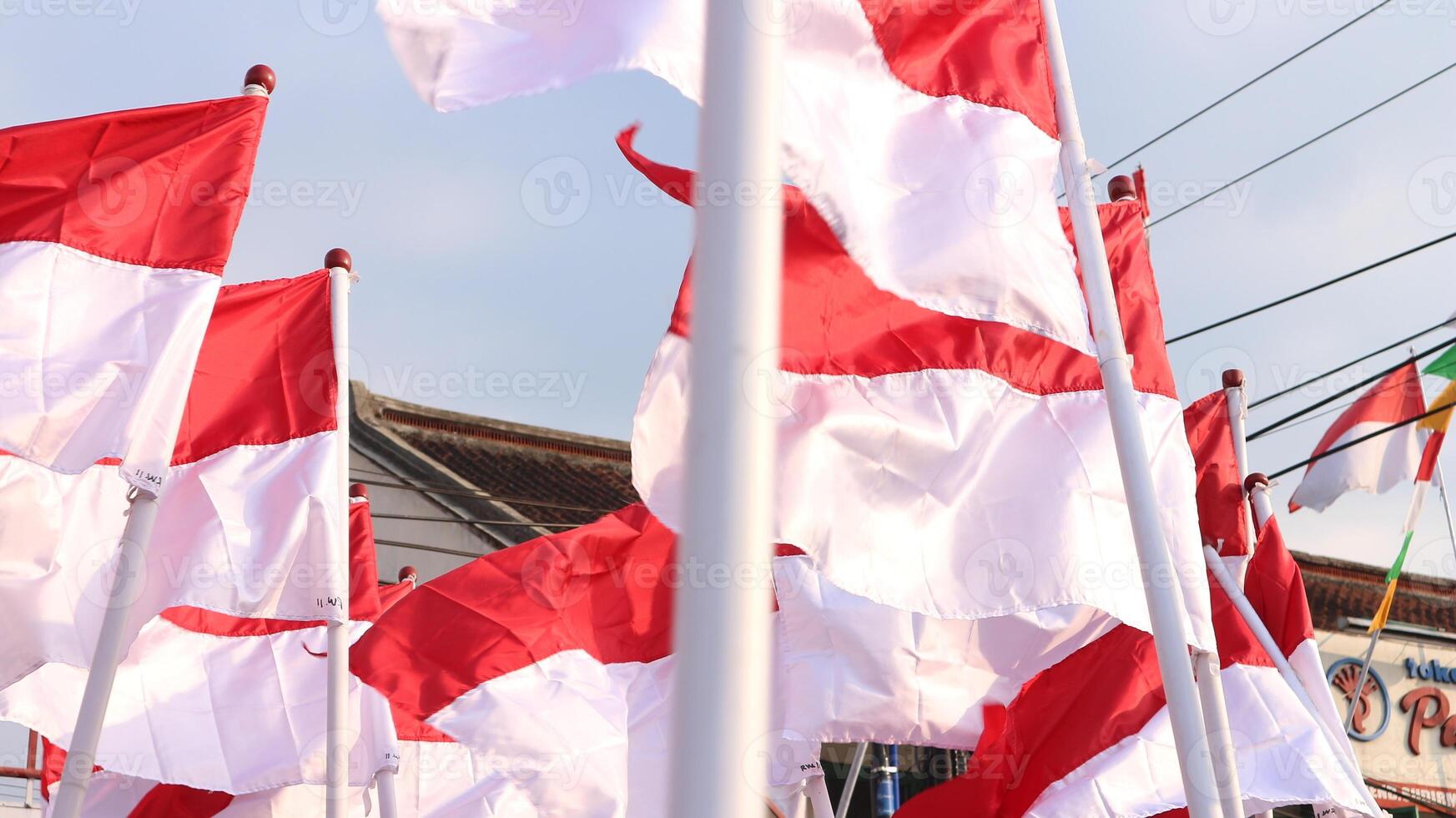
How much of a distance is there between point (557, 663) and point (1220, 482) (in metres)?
4.16

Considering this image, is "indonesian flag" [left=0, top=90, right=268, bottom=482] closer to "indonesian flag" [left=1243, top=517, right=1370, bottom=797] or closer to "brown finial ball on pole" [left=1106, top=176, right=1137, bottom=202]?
"brown finial ball on pole" [left=1106, top=176, right=1137, bottom=202]

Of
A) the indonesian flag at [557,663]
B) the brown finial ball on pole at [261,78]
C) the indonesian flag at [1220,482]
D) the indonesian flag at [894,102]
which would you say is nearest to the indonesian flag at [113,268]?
the brown finial ball on pole at [261,78]

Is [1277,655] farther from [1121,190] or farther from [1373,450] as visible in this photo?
[1373,450]

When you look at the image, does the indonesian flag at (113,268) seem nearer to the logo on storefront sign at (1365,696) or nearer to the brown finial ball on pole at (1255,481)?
the brown finial ball on pole at (1255,481)

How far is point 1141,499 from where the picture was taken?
5.60 m

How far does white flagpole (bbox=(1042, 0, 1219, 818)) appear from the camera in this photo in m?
5.40

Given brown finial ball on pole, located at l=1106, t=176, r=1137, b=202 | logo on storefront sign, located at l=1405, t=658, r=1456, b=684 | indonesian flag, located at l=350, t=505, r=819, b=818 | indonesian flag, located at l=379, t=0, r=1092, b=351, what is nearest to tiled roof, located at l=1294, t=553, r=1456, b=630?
logo on storefront sign, located at l=1405, t=658, r=1456, b=684

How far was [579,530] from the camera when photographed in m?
9.80

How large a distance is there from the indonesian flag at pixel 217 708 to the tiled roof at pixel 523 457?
1173 cm

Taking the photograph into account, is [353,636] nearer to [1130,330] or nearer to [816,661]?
[816,661]


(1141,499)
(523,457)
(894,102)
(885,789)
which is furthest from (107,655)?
(523,457)

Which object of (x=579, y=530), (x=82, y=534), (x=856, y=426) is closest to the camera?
(x=856, y=426)

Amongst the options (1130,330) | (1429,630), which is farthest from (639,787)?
(1429,630)

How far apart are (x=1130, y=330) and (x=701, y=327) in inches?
185
